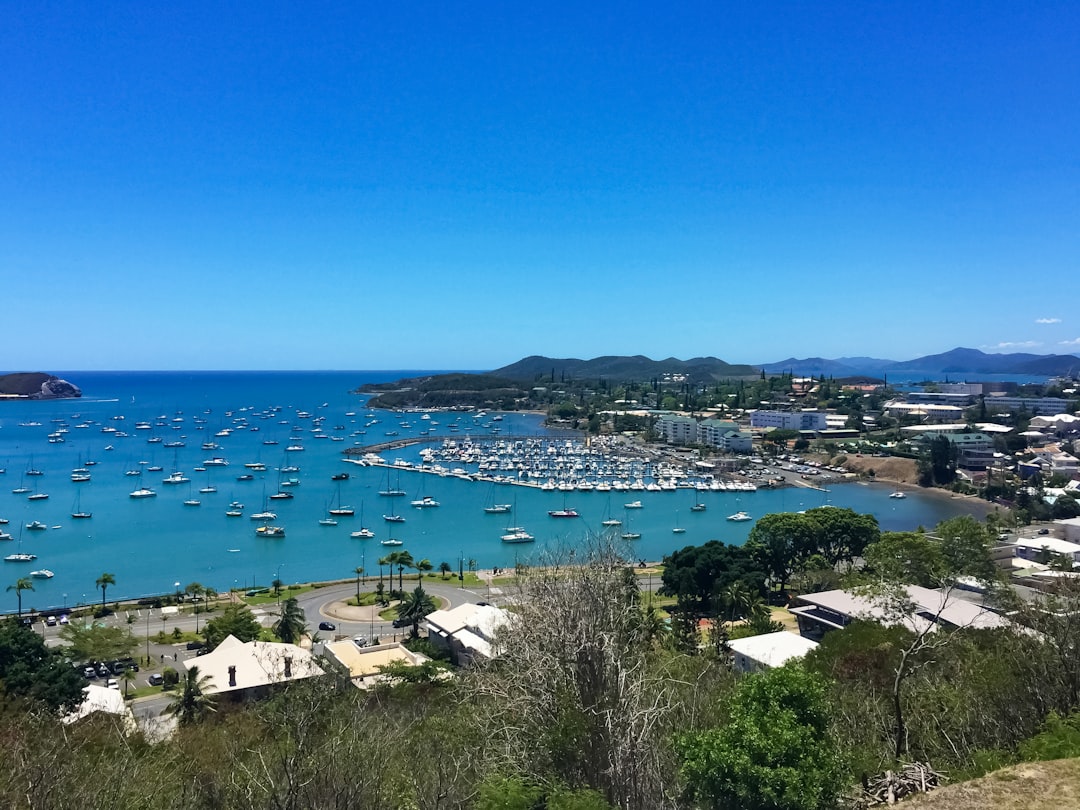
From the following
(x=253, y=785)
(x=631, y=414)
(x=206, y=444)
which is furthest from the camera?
(x=631, y=414)

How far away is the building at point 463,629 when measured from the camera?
13.8 m

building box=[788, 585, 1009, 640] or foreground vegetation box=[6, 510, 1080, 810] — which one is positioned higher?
foreground vegetation box=[6, 510, 1080, 810]

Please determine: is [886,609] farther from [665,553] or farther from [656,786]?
[665,553]

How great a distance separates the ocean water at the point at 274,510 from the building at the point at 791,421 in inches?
726

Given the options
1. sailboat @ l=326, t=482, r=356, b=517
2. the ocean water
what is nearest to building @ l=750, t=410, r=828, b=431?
the ocean water

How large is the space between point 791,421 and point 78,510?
51029 millimetres

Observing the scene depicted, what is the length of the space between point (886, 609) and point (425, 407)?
278ft

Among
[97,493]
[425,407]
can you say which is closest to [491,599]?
[97,493]

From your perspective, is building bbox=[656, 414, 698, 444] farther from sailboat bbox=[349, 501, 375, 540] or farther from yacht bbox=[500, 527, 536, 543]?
sailboat bbox=[349, 501, 375, 540]

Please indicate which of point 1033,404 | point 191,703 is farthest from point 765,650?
point 1033,404

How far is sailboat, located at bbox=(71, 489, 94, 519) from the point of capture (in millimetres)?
33000

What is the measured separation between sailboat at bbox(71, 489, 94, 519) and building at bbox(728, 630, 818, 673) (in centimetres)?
3179

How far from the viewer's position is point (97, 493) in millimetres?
38656

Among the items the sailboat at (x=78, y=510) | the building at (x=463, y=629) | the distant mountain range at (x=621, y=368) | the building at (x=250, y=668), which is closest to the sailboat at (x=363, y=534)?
the sailboat at (x=78, y=510)
